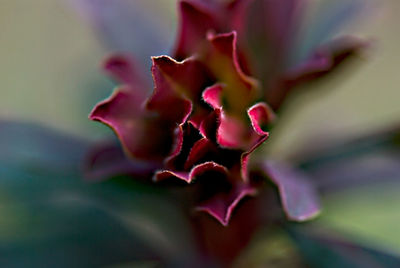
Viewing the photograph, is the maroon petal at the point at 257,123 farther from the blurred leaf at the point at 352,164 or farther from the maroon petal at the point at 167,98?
the blurred leaf at the point at 352,164

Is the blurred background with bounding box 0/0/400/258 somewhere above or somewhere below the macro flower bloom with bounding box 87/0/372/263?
above

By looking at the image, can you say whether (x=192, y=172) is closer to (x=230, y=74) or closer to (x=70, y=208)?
(x=230, y=74)

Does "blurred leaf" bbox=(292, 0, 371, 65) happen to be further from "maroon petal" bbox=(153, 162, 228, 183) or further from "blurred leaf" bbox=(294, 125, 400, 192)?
"maroon petal" bbox=(153, 162, 228, 183)

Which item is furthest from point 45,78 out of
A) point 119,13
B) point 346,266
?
point 346,266

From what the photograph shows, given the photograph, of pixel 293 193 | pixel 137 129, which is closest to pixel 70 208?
pixel 137 129

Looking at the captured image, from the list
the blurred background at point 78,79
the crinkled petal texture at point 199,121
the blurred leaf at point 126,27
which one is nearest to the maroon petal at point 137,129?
the crinkled petal texture at point 199,121

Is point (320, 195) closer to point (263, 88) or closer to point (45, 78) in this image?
point (263, 88)

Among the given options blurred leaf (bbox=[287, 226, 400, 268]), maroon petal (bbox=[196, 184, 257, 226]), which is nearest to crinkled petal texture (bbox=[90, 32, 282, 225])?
maroon petal (bbox=[196, 184, 257, 226])
